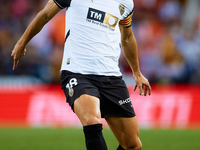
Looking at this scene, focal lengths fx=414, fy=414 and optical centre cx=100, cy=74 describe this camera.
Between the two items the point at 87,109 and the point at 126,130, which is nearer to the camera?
the point at 87,109

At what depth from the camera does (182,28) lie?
15086mm

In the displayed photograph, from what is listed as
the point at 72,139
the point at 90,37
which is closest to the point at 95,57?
the point at 90,37

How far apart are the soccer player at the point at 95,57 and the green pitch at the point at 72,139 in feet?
9.07

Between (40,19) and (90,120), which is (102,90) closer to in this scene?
(90,120)

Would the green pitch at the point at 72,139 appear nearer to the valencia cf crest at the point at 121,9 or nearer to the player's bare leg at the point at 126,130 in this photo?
the player's bare leg at the point at 126,130

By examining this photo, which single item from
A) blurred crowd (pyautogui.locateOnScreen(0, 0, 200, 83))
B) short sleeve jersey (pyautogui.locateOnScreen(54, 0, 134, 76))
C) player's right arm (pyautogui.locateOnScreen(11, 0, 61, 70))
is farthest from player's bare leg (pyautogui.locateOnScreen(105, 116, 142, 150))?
blurred crowd (pyautogui.locateOnScreen(0, 0, 200, 83))

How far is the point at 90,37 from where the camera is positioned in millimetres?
4547

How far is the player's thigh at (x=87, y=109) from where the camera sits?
4074 mm

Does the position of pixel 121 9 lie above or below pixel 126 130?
above

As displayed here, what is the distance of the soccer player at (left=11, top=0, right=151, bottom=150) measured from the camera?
14.6ft

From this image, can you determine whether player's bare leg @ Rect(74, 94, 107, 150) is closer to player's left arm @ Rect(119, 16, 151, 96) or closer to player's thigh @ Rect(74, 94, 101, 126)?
player's thigh @ Rect(74, 94, 101, 126)

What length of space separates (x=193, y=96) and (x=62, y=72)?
25.5ft

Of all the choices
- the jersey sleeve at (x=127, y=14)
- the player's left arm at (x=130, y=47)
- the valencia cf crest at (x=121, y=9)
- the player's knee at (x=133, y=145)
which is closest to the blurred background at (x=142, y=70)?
the player's left arm at (x=130, y=47)

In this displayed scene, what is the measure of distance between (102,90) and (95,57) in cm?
37
